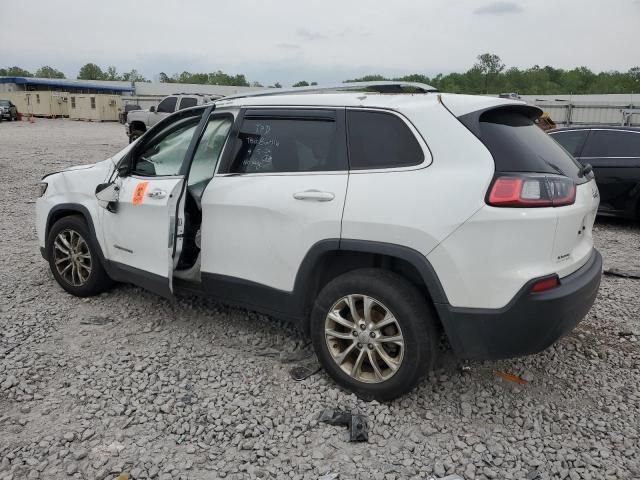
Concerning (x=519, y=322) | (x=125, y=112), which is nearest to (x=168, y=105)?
(x=125, y=112)

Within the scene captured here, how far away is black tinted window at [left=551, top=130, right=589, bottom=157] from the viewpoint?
27.3 feet

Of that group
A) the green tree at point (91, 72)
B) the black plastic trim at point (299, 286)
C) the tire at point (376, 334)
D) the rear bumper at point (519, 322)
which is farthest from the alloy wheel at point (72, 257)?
the green tree at point (91, 72)

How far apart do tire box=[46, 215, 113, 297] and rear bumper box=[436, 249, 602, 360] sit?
10.3 ft

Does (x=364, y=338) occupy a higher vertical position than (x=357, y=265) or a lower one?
lower

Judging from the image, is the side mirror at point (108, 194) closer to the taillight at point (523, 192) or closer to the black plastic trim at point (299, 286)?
the black plastic trim at point (299, 286)

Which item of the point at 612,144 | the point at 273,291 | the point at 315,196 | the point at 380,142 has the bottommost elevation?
the point at 273,291

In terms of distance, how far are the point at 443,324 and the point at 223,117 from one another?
85.3 inches

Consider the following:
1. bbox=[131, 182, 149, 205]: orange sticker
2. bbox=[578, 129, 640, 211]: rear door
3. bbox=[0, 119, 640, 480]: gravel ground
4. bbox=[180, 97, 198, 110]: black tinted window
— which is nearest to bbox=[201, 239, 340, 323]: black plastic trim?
bbox=[0, 119, 640, 480]: gravel ground

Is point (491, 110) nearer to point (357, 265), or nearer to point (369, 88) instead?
point (369, 88)

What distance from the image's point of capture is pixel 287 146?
137 inches

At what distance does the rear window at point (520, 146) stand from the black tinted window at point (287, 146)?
86cm

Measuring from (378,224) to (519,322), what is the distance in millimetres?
885

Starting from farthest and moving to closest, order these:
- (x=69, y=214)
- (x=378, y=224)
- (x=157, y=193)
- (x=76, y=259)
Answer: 1. (x=69, y=214)
2. (x=76, y=259)
3. (x=157, y=193)
4. (x=378, y=224)

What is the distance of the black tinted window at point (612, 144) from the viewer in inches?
311
